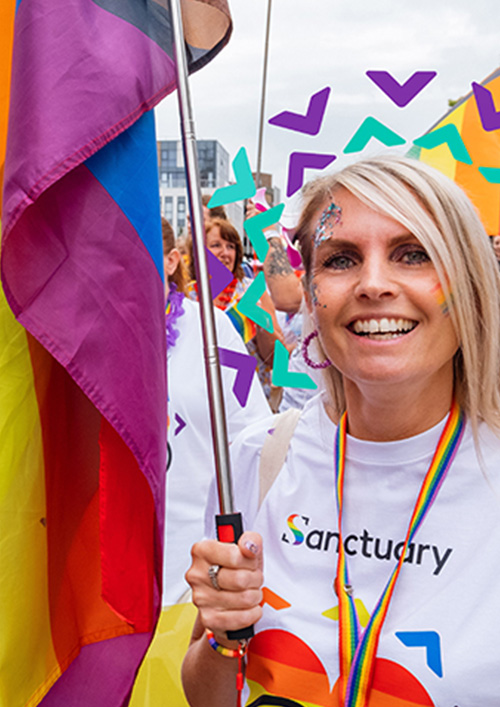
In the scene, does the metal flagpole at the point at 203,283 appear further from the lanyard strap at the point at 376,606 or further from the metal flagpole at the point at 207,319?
the lanyard strap at the point at 376,606

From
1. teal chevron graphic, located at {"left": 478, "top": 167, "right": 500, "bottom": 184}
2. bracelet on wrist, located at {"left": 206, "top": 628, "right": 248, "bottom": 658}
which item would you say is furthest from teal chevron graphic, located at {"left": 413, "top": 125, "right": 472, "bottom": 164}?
bracelet on wrist, located at {"left": 206, "top": 628, "right": 248, "bottom": 658}

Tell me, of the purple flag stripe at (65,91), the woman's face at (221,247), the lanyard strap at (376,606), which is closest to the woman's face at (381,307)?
the lanyard strap at (376,606)

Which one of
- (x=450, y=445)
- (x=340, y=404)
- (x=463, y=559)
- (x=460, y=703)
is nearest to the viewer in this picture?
(x=460, y=703)

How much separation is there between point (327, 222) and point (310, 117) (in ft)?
0.85

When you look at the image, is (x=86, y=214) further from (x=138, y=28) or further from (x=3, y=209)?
(x=138, y=28)

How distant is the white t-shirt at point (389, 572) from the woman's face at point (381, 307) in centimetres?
18

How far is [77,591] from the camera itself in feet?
5.11

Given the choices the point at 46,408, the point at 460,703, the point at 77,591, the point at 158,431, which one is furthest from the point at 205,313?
the point at 460,703

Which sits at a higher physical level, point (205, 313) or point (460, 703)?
point (205, 313)

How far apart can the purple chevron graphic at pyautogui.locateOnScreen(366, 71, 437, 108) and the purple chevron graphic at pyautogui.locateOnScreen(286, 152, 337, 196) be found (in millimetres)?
185

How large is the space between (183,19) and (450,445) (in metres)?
1.10

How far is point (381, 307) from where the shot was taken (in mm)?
1479

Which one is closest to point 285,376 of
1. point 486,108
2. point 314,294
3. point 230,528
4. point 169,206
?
point 314,294

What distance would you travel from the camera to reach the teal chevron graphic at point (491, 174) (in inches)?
64.7
